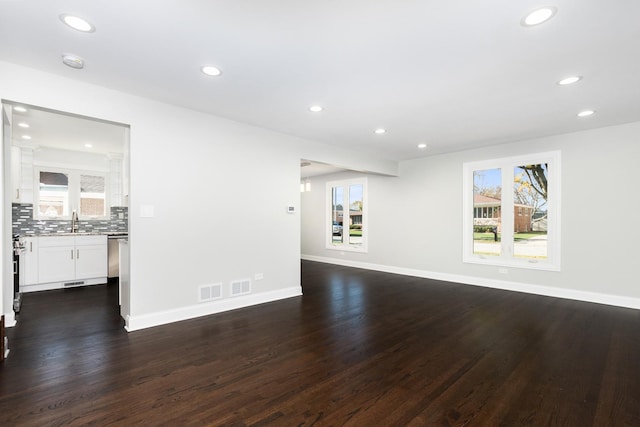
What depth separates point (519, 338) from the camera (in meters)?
3.18

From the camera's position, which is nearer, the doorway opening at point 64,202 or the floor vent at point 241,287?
the floor vent at point 241,287

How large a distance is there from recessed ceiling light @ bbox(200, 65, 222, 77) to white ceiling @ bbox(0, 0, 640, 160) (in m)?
0.07

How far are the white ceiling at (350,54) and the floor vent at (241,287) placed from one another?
7.35 feet

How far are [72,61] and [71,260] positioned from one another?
154 inches

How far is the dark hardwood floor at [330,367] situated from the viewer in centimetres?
193

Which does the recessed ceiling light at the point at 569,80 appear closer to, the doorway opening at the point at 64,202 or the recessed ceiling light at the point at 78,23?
the recessed ceiling light at the point at 78,23

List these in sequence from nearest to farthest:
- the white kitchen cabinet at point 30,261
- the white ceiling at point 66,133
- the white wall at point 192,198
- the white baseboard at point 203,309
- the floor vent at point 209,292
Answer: the white wall at point 192,198, the white baseboard at point 203,309, the floor vent at point 209,292, the white ceiling at point 66,133, the white kitchen cabinet at point 30,261

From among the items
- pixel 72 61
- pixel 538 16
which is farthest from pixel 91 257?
pixel 538 16

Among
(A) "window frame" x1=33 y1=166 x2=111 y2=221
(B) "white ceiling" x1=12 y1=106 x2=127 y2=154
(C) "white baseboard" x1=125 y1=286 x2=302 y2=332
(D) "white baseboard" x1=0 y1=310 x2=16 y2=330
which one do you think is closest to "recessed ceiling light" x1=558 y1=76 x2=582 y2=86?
(C) "white baseboard" x1=125 y1=286 x2=302 y2=332

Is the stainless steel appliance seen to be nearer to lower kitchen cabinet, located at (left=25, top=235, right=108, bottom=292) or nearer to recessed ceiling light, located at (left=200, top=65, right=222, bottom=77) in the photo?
lower kitchen cabinet, located at (left=25, top=235, right=108, bottom=292)

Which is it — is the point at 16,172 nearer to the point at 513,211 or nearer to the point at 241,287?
the point at 241,287

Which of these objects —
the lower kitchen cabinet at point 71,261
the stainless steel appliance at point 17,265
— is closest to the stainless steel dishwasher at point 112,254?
the lower kitchen cabinet at point 71,261

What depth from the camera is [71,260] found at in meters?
5.15

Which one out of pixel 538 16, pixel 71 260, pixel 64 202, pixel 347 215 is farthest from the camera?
pixel 347 215
